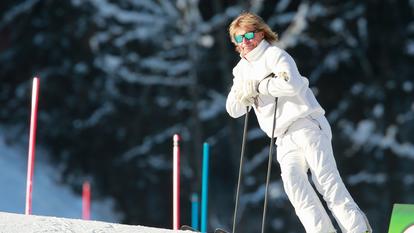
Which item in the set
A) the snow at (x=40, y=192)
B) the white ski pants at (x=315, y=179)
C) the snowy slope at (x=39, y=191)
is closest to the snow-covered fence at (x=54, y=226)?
the white ski pants at (x=315, y=179)

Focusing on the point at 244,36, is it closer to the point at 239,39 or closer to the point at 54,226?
the point at 239,39

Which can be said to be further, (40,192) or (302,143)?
(40,192)

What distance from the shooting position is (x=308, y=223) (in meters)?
5.61

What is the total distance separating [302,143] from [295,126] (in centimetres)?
10

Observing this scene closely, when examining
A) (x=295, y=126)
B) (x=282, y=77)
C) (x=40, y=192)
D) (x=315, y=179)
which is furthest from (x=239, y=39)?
(x=40, y=192)

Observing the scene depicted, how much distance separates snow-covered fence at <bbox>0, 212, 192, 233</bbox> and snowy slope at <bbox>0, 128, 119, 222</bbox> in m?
7.82

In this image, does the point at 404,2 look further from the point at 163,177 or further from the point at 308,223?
the point at 308,223

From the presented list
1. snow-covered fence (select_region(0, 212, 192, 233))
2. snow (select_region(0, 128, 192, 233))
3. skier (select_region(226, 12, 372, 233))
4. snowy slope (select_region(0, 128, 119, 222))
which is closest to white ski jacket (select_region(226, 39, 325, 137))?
skier (select_region(226, 12, 372, 233))

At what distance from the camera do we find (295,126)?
18.5 ft

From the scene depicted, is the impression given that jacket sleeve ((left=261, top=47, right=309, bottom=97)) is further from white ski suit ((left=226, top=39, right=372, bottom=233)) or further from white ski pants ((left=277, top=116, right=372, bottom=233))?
white ski pants ((left=277, top=116, right=372, bottom=233))

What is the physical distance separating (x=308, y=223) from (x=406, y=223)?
0.46 m

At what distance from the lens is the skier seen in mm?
5535

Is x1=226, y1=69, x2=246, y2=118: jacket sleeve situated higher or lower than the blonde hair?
lower

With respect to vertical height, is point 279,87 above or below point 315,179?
above
